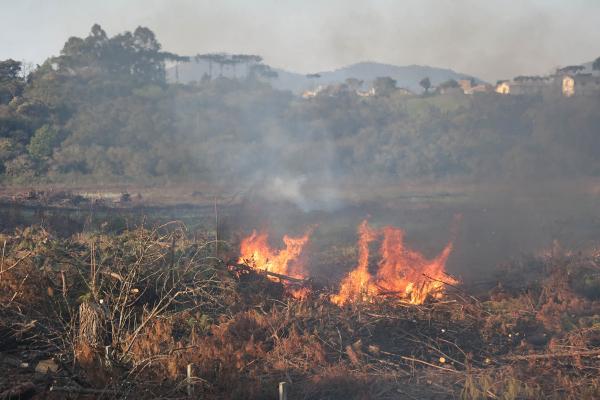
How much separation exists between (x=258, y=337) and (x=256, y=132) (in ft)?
134

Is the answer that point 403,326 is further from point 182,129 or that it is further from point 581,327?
point 182,129

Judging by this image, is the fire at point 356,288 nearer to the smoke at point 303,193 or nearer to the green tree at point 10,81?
the smoke at point 303,193

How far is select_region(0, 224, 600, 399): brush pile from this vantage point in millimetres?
7816

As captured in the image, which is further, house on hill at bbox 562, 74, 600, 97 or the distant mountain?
the distant mountain

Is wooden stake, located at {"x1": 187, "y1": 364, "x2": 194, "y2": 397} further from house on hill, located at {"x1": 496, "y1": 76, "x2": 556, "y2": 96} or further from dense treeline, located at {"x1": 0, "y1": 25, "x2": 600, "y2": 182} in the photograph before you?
house on hill, located at {"x1": 496, "y1": 76, "x2": 556, "y2": 96}

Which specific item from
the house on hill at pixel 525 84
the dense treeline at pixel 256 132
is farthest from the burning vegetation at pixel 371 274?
the house on hill at pixel 525 84

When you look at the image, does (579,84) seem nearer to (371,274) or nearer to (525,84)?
(525,84)

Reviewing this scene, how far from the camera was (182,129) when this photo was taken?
157ft

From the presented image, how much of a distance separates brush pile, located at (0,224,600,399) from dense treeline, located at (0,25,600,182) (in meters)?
25.8

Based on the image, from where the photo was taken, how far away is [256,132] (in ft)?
164

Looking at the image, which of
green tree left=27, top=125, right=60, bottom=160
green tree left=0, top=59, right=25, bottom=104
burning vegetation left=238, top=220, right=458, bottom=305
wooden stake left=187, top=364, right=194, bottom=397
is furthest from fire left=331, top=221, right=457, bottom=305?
green tree left=0, top=59, right=25, bottom=104

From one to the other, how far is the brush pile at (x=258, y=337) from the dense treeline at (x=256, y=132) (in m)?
25.8

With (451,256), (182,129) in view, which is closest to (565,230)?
(451,256)

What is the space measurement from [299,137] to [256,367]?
4126 centimetres
